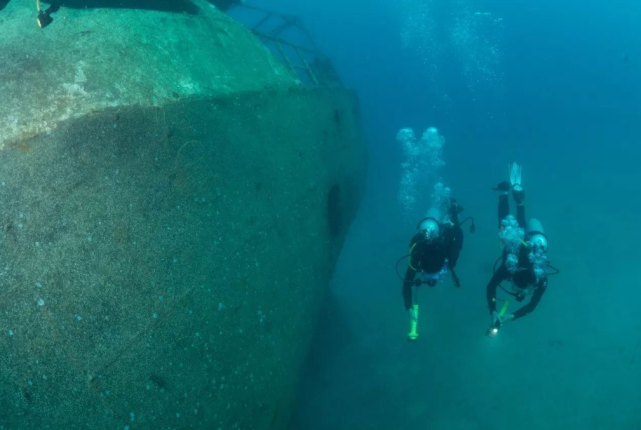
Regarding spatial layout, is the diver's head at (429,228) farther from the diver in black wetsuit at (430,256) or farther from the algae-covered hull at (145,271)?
the algae-covered hull at (145,271)

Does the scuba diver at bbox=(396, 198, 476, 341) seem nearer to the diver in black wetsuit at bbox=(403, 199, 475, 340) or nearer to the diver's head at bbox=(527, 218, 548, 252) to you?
the diver in black wetsuit at bbox=(403, 199, 475, 340)

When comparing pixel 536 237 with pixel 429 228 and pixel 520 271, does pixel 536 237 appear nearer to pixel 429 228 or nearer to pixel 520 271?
pixel 520 271

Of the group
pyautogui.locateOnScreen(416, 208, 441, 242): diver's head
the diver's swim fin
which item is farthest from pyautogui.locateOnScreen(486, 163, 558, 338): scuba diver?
the diver's swim fin

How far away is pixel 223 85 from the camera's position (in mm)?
3900

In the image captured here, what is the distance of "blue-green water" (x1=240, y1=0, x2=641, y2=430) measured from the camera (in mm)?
7242

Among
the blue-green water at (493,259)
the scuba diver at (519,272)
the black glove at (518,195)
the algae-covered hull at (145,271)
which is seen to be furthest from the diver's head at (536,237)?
the algae-covered hull at (145,271)

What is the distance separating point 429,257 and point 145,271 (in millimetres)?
3796

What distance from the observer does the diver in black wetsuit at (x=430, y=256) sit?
17.1 ft

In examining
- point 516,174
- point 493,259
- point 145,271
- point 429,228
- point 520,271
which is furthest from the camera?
point 493,259

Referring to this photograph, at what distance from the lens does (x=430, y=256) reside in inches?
205

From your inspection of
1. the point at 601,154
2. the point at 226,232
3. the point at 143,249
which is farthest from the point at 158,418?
the point at 601,154

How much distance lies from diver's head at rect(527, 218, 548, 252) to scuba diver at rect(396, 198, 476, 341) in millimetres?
1273

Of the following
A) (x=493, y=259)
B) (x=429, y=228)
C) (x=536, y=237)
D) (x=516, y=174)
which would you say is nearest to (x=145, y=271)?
(x=429, y=228)

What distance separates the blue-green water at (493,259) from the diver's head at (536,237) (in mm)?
3359
